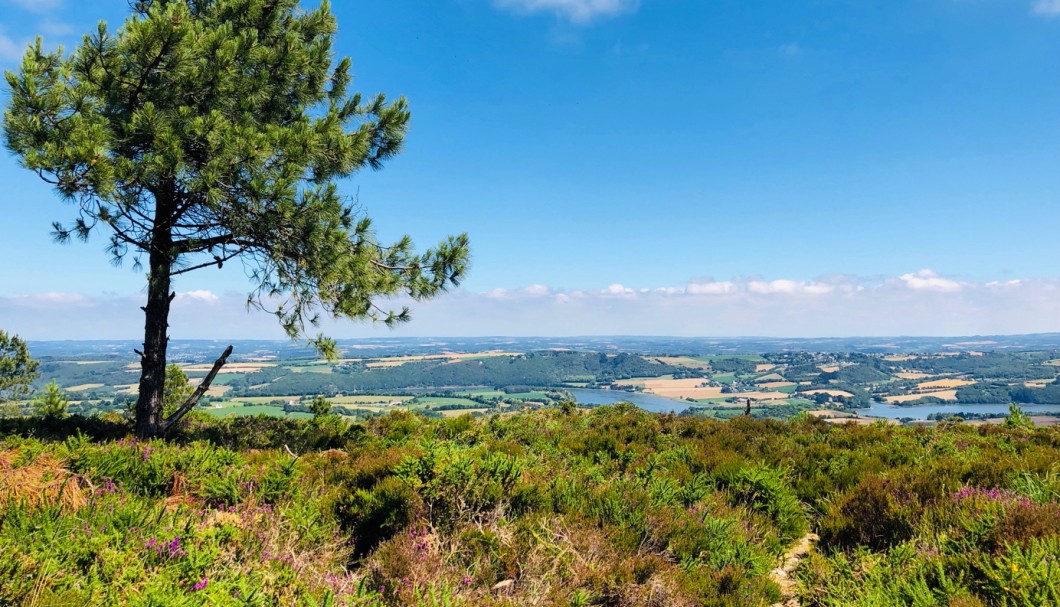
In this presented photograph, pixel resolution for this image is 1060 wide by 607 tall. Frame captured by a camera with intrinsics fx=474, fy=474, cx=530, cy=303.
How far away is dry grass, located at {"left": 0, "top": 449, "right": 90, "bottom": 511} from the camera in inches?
155

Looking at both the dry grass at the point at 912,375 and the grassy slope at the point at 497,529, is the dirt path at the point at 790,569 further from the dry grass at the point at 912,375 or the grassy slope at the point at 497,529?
the dry grass at the point at 912,375

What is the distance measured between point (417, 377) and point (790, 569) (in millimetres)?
168670

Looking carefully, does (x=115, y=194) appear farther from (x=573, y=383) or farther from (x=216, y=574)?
(x=573, y=383)

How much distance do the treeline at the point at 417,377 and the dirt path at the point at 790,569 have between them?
401 ft

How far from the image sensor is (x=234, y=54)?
7.47 m

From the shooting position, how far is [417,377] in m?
167

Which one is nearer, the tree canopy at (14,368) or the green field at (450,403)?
the tree canopy at (14,368)

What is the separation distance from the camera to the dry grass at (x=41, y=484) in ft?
12.9

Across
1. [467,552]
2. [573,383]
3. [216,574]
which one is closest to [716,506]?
[467,552]

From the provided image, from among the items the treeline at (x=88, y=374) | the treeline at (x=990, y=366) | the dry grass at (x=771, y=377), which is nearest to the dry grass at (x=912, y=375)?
the treeline at (x=990, y=366)

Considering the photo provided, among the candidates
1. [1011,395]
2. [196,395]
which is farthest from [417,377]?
[196,395]

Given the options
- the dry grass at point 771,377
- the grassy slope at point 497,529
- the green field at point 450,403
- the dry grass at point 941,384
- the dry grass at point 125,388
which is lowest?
the dry grass at point 771,377

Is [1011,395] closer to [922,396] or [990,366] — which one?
[922,396]

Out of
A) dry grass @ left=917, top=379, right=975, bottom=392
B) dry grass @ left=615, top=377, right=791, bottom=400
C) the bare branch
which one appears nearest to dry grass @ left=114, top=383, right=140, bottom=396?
the bare branch
